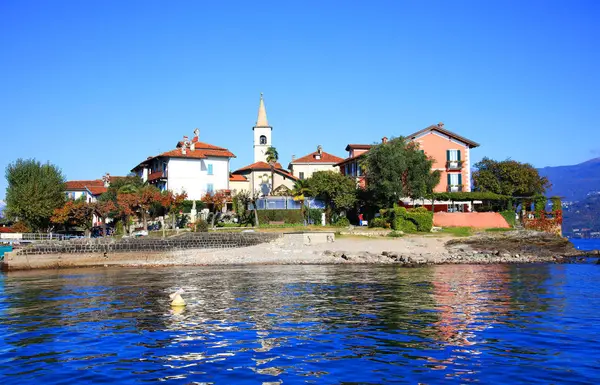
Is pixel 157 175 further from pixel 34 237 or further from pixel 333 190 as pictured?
pixel 333 190

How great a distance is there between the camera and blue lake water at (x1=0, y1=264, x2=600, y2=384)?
12.3 m

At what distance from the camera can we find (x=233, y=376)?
39.5ft

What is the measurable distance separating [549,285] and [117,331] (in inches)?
864

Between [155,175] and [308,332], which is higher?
[155,175]

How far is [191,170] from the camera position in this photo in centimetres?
7306

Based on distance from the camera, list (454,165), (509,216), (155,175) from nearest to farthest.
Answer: (509,216)
(454,165)
(155,175)

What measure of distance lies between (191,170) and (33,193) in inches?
772

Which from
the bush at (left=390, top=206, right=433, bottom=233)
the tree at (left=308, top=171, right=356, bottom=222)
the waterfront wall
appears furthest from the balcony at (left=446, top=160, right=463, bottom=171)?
the waterfront wall

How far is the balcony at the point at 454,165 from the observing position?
64225 mm

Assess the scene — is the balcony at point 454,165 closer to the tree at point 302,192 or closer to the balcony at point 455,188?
the balcony at point 455,188

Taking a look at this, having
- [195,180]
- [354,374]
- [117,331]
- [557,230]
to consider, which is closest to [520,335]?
[354,374]

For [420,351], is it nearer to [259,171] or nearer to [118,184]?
[118,184]

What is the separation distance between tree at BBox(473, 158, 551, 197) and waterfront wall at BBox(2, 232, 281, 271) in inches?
1264

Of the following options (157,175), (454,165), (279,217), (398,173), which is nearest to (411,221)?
(398,173)
